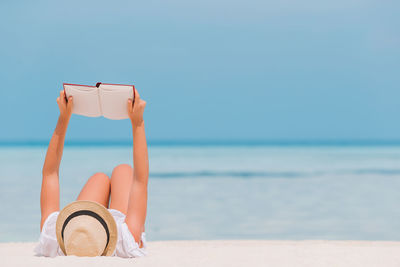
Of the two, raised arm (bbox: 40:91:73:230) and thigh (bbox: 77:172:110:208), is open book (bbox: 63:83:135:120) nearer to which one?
raised arm (bbox: 40:91:73:230)

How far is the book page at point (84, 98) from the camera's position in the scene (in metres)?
3.09

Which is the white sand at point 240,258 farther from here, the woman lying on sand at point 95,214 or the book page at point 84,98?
the book page at point 84,98

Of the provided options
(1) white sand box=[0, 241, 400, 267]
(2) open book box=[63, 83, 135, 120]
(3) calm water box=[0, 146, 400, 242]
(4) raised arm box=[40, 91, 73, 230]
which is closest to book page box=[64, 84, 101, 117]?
(2) open book box=[63, 83, 135, 120]

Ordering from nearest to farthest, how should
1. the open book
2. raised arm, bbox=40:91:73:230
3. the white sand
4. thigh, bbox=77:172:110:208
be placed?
the white sand < the open book < raised arm, bbox=40:91:73:230 < thigh, bbox=77:172:110:208

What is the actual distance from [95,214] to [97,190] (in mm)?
622

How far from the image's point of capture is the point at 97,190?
3631mm

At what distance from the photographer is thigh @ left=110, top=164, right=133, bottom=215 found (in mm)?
3633

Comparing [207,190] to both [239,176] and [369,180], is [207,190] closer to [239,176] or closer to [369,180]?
[239,176]

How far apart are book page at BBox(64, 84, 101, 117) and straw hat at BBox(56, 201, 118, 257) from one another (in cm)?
61

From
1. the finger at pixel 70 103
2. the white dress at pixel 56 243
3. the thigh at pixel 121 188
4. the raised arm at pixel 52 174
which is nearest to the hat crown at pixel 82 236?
the white dress at pixel 56 243

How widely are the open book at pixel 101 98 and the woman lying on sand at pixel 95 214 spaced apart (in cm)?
5

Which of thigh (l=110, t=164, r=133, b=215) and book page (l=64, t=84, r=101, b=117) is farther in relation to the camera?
thigh (l=110, t=164, r=133, b=215)

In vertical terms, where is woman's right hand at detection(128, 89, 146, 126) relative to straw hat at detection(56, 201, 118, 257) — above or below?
above

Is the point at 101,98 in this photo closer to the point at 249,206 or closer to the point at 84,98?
the point at 84,98
